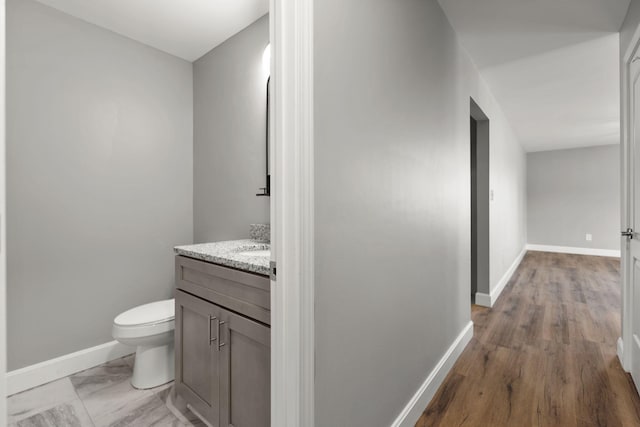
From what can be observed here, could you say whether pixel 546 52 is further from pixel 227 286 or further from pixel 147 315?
pixel 147 315

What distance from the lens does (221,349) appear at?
138cm

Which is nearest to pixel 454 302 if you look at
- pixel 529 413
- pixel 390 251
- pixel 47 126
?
pixel 529 413

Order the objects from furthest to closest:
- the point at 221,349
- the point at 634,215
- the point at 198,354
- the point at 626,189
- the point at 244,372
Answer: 1. the point at 626,189
2. the point at 634,215
3. the point at 198,354
4. the point at 221,349
5. the point at 244,372

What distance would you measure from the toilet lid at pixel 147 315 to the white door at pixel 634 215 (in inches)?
111

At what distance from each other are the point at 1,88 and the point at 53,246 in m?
1.90

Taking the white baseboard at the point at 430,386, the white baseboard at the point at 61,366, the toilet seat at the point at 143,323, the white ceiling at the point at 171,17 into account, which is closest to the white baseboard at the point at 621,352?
the white baseboard at the point at 430,386

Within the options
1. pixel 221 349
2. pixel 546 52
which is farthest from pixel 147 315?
pixel 546 52

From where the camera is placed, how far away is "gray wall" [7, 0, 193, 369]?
75.4 inches

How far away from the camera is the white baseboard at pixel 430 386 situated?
4.98 ft

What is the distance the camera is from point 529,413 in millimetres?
1655

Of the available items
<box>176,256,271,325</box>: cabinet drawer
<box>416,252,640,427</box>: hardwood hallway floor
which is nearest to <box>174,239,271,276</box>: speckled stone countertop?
<box>176,256,271,325</box>: cabinet drawer

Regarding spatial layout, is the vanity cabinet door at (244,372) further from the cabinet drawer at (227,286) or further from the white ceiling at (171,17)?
the white ceiling at (171,17)

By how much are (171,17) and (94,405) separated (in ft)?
8.23

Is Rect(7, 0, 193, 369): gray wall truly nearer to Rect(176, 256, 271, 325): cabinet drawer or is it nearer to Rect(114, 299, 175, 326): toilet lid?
Rect(114, 299, 175, 326): toilet lid
